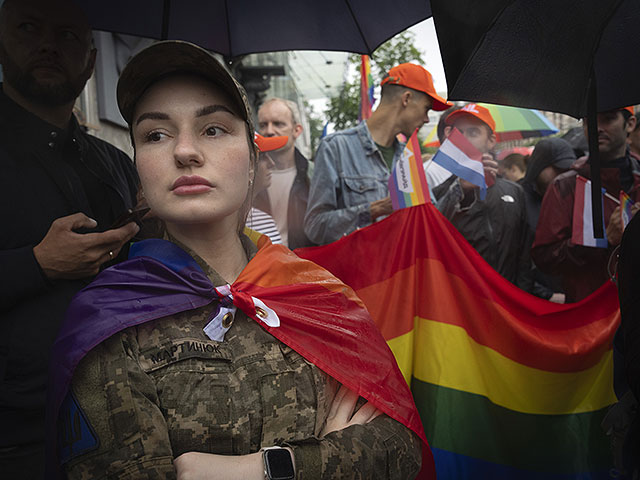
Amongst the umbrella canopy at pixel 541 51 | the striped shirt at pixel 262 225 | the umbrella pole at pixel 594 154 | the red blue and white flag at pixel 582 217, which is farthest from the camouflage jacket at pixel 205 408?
the red blue and white flag at pixel 582 217

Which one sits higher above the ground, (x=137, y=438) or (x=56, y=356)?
(x=56, y=356)

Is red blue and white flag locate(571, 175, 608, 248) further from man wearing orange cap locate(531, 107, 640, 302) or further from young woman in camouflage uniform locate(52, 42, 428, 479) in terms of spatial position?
young woman in camouflage uniform locate(52, 42, 428, 479)

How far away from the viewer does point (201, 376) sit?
1486mm

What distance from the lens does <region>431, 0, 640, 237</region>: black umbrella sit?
2.11 m

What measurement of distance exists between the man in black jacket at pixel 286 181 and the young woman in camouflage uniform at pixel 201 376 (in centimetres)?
284

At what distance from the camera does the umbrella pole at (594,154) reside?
2.33 m

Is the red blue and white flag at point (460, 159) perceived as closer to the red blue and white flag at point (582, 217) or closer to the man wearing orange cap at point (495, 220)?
the red blue and white flag at point (582, 217)

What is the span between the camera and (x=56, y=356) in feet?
4.68

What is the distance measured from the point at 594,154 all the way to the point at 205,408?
2057 mm

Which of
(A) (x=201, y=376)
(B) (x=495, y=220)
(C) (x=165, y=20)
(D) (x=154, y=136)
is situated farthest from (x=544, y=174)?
(A) (x=201, y=376)

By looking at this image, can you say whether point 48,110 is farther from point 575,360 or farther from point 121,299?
point 575,360

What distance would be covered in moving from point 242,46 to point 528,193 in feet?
12.9

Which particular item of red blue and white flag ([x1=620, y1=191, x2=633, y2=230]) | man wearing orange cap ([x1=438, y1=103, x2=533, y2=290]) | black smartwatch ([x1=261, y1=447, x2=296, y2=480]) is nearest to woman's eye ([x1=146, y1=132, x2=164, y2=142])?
black smartwatch ([x1=261, y1=447, x2=296, y2=480])

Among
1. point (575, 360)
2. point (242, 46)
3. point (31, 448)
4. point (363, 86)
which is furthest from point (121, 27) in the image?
point (363, 86)
